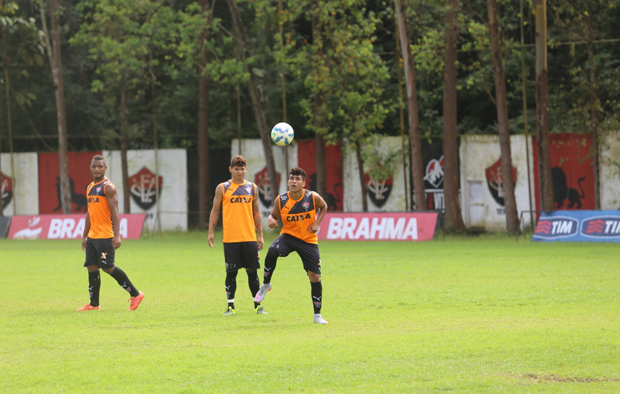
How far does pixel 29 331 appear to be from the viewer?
975cm

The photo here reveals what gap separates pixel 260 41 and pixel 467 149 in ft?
37.0

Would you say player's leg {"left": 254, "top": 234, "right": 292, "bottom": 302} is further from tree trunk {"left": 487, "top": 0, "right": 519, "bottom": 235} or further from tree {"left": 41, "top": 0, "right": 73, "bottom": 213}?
tree {"left": 41, "top": 0, "right": 73, "bottom": 213}

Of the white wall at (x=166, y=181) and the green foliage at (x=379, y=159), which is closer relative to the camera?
the green foliage at (x=379, y=159)

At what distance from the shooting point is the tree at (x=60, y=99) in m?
36.8

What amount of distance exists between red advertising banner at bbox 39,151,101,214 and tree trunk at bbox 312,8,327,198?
12.5 meters

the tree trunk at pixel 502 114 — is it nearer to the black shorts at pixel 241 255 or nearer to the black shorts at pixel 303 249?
the black shorts at pixel 241 255

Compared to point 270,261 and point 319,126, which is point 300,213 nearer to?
point 270,261

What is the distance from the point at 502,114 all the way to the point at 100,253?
20669 mm

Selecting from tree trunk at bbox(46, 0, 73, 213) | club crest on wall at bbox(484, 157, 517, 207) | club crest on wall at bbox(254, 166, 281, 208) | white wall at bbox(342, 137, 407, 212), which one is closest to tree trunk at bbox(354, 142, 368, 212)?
white wall at bbox(342, 137, 407, 212)

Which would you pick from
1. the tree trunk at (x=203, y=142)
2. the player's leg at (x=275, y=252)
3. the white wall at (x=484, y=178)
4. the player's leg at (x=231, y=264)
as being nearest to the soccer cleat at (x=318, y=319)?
the player's leg at (x=275, y=252)

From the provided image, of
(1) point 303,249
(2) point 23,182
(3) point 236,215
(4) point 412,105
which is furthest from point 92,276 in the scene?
(2) point 23,182

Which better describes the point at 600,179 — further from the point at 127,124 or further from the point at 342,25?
the point at 127,124

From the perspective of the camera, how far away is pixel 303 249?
34.0 ft

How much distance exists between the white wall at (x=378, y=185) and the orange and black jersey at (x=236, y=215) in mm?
24148
